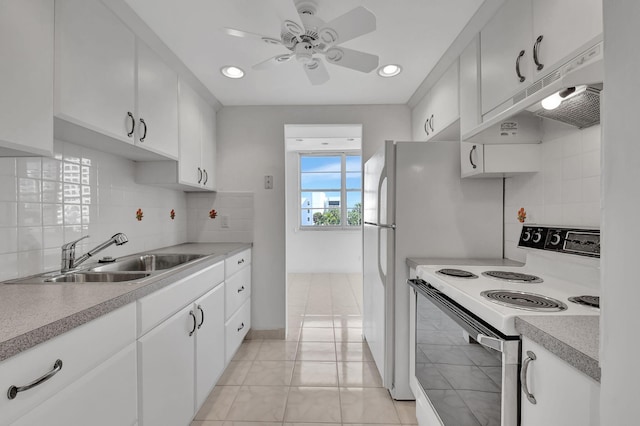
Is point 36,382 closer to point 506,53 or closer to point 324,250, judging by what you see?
point 506,53

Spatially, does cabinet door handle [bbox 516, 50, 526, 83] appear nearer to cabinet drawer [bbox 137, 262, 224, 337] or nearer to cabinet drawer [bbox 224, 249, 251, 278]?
cabinet drawer [bbox 137, 262, 224, 337]

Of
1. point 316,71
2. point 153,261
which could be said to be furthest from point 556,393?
point 153,261

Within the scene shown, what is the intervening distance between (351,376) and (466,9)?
2358mm

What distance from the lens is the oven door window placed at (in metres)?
0.93

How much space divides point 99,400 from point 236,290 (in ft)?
4.80

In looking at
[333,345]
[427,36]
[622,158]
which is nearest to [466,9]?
[427,36]

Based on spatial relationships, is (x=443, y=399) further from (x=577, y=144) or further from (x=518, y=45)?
(x=518, y=45)

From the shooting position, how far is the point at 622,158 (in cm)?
46

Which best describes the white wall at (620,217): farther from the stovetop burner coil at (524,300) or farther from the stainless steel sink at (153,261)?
the stainless steel sink at (153,261)

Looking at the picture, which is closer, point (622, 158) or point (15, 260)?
point (622, 158)

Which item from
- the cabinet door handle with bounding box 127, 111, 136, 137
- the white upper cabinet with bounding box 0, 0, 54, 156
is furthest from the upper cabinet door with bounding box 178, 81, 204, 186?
the white upper cabinet with bounding box 0, 0, 54, 156

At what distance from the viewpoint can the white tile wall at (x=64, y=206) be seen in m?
1.25

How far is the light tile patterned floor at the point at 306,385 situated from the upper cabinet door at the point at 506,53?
1.82 meters

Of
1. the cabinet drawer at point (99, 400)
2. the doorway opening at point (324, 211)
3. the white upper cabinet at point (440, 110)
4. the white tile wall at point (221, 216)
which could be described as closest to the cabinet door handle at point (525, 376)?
the cabinet drawer at point (99, 400)
